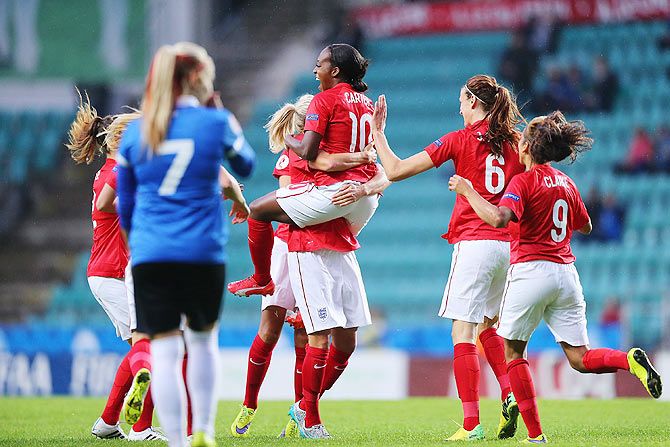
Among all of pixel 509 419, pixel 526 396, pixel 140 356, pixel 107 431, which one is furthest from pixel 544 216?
pixel 107 431

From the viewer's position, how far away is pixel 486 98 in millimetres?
6840

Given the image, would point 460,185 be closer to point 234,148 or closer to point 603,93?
point 234,148

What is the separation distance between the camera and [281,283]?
777 centimetres

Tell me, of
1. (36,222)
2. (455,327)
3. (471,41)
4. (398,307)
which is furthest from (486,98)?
(36,222)

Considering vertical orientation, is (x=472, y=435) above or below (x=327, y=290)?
below

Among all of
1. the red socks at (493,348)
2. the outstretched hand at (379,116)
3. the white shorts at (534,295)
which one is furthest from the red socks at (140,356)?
the red socks at (493,348)

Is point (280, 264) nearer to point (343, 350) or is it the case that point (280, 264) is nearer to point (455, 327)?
point (343, 350)

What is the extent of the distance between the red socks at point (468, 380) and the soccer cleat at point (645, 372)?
0.91 m

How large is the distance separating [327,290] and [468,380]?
1.05 m

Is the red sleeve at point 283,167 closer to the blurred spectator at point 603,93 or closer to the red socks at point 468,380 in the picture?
the red socks at point 468,380

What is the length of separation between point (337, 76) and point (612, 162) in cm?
1238

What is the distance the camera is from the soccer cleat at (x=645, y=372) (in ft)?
20.4

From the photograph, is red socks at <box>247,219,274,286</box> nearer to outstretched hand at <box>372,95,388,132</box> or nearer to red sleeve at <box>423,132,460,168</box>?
outstretched hand at <box>372,95,388,132</box>

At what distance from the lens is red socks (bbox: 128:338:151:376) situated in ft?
20.4
